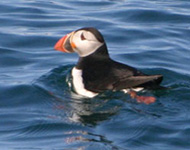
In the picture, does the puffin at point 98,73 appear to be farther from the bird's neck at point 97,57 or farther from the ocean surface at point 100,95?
the ocean surface at point 100,95

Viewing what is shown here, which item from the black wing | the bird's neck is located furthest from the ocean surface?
the bird's neck

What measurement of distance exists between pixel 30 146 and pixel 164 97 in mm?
1940

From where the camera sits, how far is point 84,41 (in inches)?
322

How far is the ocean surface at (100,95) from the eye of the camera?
6547mm

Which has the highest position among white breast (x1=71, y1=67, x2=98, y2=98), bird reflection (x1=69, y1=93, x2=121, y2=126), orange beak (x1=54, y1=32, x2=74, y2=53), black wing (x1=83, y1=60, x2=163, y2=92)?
orange beak (x1=54, y1=32, x2=74, y2=53)

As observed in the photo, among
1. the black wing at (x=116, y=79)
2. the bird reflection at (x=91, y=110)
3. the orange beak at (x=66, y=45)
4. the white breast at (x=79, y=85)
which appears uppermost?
the orange beak at (x=66, y=45)

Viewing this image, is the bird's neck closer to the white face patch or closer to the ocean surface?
the white face patch

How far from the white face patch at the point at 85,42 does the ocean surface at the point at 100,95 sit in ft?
1.61

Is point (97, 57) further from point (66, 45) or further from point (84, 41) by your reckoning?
point (66, 45)

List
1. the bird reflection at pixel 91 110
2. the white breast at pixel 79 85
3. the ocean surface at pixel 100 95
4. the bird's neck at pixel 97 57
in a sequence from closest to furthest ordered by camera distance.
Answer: the ocean surface at pixel 100 95, the bird reflection at pixel 91 110, the white breast at pixel 79 85, the bird's neck at pixel 97 57

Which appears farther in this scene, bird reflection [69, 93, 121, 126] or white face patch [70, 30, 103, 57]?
white face patch [70, 30, 103, 57]

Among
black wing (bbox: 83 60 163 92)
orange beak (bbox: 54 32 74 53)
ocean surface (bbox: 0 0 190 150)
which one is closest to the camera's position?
ocean surface (bbox: 0 0 190 150)

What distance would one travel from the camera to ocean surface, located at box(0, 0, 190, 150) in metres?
6.55

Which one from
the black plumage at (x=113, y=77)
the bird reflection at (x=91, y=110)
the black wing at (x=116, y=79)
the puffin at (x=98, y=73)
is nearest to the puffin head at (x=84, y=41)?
the puffin at (x=98, y=73)
